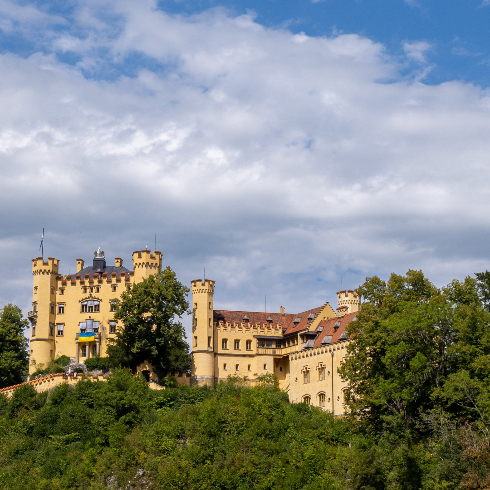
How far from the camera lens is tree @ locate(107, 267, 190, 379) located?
89875 mm

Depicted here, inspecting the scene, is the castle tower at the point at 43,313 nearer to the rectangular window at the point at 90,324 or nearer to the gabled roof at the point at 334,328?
the rectangular window at the point at 90,324

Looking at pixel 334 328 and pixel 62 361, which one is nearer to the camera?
pixel 334 328

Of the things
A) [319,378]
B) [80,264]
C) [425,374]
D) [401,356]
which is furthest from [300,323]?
[425,374]

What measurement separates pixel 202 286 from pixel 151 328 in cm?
933

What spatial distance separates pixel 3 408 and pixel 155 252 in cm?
2533

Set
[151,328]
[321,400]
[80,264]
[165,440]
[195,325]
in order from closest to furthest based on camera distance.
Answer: [165,440] < [321,400] < [151,328] < [195,325] < [80,264]

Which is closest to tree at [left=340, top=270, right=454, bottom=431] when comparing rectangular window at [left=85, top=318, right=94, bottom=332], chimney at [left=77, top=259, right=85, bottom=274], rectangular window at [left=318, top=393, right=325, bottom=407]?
rectangular window at [left=318, top=393, right=325, bottom=407]

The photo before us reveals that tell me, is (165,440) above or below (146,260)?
below

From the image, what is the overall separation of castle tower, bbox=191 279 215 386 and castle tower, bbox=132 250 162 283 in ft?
16.5

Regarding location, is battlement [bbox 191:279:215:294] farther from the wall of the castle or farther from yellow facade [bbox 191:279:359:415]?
the wall of the castle

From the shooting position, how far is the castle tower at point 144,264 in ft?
326

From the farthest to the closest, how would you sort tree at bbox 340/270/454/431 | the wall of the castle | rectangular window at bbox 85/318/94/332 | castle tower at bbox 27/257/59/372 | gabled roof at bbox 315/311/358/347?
rectangular window at bbox 85/318/94/332
castle tower at bbox 27/257/59/372
gabled roof at bbox 315/311/358/347
the wall of the castle
tree at bbox 340/270/454/431

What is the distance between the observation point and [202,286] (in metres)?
97.7

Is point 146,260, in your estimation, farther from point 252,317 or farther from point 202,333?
point 252,317
